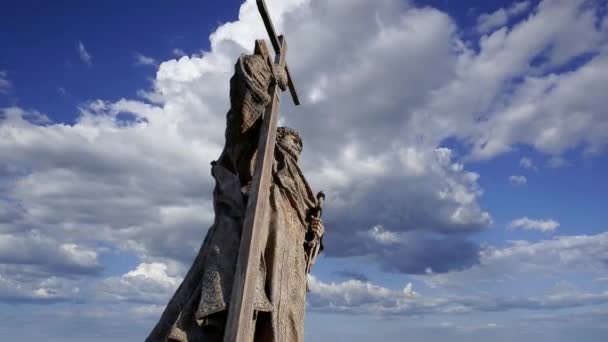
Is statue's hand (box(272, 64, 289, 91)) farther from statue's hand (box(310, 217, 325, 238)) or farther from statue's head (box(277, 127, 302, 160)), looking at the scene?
statue's hand (box(310, 217, 325, 238))

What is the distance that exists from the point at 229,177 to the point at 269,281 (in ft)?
4.02

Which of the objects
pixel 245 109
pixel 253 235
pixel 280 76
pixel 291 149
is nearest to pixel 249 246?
pixel 253 235

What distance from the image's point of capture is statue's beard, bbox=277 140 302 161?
7257 mm

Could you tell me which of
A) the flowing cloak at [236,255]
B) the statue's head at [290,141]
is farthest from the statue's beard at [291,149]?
the flowing cloak at [236,255]

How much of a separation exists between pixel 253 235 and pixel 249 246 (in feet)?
0.38

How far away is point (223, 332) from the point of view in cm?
508

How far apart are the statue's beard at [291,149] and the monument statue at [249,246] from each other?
25.7 inches

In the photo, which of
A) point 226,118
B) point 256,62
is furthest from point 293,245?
point 256,62

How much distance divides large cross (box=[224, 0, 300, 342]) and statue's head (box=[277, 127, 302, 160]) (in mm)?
1336

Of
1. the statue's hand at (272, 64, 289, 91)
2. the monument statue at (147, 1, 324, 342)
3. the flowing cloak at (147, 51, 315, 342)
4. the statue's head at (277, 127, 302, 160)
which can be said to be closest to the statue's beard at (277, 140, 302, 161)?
the statue's head at (277, 127, 302, 160)

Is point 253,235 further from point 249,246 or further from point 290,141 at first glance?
point 290,141

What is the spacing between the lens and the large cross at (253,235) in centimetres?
476

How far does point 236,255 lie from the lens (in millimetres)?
5418

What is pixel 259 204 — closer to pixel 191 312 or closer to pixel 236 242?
pixel 236 242
